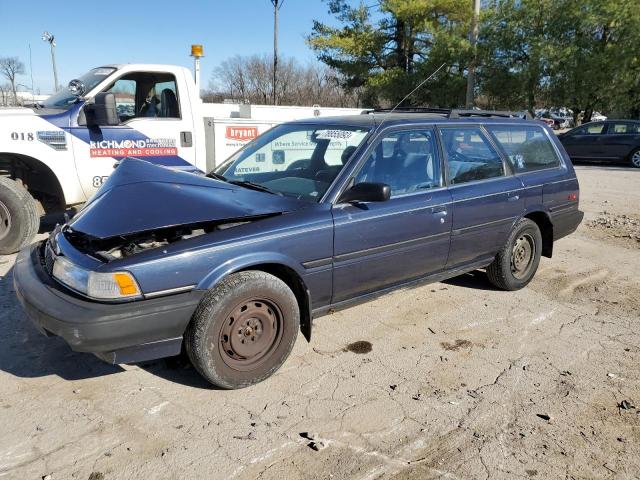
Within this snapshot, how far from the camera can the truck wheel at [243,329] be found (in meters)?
2.94

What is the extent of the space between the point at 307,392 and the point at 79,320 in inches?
54.5

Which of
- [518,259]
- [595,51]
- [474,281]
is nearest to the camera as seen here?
[518,259]

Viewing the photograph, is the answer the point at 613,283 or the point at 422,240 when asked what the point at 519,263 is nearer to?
the point at 613,283

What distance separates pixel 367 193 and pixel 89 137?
3.86 meters

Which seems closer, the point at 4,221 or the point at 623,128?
the point at 4,221

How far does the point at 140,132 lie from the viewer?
236 inches

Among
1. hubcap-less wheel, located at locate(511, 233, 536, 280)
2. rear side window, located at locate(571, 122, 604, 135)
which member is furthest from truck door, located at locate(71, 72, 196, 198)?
rear side window, located at locate(571, 122, 604, 135)

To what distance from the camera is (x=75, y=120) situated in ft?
18.7

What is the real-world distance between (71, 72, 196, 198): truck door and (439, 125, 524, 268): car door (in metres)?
3.17

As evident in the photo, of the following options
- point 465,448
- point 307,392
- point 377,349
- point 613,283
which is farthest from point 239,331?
point 613,283

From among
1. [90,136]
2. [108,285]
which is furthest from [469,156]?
[90,136]

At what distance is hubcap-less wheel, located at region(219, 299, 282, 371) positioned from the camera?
3.07 m

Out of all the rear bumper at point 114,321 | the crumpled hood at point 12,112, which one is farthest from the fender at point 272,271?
the crumpled hood at point 12,112

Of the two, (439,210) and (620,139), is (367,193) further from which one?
(620,139)
